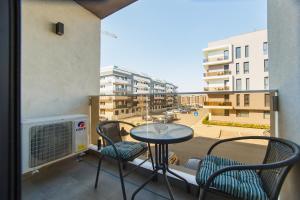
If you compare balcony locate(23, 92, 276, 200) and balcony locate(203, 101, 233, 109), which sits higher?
balcony locate(203, 101, 233, 109)

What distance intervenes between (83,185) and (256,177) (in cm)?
177

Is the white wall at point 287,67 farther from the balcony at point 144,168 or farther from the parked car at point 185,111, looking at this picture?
the parked car at point 185,111

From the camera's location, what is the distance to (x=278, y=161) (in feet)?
3.45

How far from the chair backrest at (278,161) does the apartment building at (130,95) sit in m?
1.14

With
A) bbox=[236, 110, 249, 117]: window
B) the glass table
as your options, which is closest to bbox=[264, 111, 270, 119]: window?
bbox=[236, 110, 249, 117]: window

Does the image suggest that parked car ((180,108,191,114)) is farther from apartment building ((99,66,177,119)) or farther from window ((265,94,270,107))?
window ((265,94,270,107))

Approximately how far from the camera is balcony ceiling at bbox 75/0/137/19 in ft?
8.59

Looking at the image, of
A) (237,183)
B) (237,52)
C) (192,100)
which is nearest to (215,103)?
(192,100)

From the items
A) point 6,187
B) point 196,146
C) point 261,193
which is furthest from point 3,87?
point 196,146

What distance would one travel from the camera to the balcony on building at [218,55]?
16.8m

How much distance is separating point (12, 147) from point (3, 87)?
0.68 ft

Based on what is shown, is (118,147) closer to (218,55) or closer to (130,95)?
(130,95)

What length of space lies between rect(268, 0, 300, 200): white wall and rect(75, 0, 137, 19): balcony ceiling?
218 centimetres

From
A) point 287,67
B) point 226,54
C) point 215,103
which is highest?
point 226,54
